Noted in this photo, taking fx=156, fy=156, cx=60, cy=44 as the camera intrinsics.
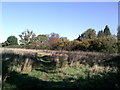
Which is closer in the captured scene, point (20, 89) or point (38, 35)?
point (20, 89)

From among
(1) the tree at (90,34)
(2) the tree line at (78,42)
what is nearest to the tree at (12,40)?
(2) the tree line at (78,42)

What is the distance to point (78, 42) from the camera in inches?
1576

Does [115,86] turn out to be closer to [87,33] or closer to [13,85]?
[13,85]

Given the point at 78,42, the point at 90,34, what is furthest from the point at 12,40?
the point at 90,34

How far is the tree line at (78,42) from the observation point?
88.3ft

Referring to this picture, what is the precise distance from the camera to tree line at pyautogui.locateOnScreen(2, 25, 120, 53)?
26906 mm

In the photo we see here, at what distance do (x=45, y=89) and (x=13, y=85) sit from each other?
3.36 feet

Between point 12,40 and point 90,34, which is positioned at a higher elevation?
point 90,34

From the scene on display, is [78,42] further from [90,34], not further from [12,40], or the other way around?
[12,40]

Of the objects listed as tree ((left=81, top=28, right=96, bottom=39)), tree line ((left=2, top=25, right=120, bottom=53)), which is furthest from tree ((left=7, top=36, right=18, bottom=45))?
tree ((left=81, top=28, right=96, bottom=39))

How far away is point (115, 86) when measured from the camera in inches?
210

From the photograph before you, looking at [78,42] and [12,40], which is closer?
[78,42]

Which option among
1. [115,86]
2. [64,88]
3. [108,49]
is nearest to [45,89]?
[64,88]

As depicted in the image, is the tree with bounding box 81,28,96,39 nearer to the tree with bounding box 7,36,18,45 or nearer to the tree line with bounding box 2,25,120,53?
the tree line with bounding box 2,25,120,53
